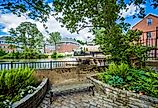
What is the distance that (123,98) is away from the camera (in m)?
5.00

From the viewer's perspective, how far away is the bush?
4953mm

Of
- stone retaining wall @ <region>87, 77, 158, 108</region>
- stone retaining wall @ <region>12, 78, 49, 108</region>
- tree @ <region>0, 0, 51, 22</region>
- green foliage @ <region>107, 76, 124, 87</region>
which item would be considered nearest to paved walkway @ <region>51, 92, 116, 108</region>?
stone retaining wall @ <region>87, 77, 158, 108</region>

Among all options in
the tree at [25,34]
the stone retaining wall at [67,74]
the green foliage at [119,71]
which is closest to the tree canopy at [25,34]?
the tree at [25,34]

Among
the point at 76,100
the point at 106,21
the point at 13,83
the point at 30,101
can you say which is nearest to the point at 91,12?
the point at 106,21

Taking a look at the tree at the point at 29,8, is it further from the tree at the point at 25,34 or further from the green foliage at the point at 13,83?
the tree at the point at 25,34

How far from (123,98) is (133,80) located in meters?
1.13

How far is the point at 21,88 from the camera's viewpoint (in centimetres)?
564

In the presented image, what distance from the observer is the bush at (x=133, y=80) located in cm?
495

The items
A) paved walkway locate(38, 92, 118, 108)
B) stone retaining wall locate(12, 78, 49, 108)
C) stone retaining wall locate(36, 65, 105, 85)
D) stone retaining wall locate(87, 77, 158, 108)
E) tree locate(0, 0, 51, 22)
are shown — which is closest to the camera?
stone retaining wall locate(12, 78, 49, 108)

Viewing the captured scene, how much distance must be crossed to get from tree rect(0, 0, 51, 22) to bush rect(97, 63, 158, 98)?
3323mm

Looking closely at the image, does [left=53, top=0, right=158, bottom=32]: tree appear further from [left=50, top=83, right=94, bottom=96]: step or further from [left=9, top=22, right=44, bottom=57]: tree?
[left=9, top=22, right=44, bottom=57]: tree

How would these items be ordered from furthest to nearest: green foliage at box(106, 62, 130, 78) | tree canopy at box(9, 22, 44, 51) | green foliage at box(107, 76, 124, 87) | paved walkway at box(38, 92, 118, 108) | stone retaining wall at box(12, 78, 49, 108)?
tree canopy at box(9, 22, 44, 51)
green foliage at box(106, 62, 130, 78)
green foliage at box(107, 76, 124, 87)
paved walkway at box(38, 92, 118, 108)
stone retaining wall at box(12, 78, 49, 108)

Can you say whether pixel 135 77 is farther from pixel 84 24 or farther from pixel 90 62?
pixel 90 62

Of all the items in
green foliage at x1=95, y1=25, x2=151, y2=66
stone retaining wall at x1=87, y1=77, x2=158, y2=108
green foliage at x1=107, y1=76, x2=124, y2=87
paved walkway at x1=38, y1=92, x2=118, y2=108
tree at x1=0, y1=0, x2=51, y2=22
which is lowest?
paved walkway at x1=38, y1=92, x2=118, y2=108
